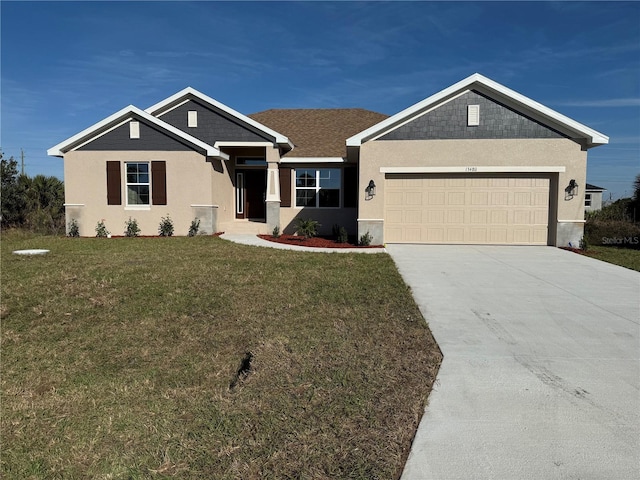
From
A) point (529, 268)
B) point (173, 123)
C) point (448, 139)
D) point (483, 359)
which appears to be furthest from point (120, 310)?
point (173, 123)

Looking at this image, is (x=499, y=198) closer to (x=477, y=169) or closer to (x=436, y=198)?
(x=477, y=169)

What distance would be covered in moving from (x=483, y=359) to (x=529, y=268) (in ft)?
20.1

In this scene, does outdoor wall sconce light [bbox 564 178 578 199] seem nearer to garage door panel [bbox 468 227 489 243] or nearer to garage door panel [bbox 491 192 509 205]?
garage door panel [bbox 491 192 509 205]

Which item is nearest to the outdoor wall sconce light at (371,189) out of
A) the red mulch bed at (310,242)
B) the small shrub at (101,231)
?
the red mulch bed at (310,242)

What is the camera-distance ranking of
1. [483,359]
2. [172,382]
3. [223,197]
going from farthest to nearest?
[223,197]
[483,359]
[172,382]

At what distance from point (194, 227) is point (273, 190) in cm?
354

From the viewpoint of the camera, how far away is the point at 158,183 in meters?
15.5

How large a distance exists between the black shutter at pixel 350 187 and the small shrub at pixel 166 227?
7.17 metres

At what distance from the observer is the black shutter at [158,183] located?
608 inches

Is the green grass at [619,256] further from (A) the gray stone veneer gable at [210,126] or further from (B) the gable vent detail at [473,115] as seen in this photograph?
(A) the gray stone veneer gable at [210,126]

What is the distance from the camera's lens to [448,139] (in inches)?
516

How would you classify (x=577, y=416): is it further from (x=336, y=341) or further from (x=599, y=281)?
(x=599, y=281)

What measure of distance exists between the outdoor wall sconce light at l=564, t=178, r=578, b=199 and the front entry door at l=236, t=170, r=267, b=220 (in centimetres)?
1227

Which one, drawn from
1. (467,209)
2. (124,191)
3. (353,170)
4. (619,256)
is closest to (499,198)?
(467,209)
